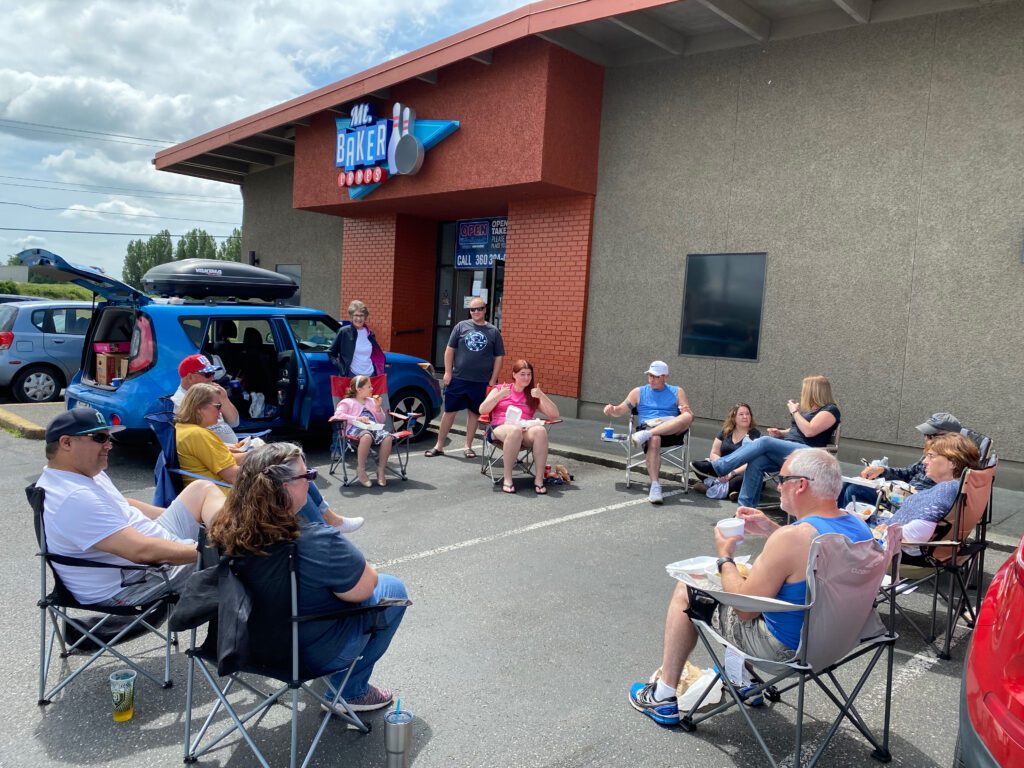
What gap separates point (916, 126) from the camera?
310 inches

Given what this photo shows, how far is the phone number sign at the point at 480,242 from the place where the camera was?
13.2 meters

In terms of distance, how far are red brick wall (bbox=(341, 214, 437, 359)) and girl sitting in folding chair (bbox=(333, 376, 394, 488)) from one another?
6140 millimetres

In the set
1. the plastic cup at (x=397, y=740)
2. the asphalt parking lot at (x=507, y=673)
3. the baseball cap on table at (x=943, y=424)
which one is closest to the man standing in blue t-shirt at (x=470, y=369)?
the asphalt parking lot at (x=507, y=673)

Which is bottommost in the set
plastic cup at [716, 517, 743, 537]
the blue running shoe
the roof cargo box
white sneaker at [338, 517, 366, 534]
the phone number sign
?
the blue running shoe

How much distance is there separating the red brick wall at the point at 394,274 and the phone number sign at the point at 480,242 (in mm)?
589

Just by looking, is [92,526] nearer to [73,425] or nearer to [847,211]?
[73,425]

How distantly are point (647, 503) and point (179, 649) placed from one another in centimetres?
423

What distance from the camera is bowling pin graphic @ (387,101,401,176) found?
1166cm

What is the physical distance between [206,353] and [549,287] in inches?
200

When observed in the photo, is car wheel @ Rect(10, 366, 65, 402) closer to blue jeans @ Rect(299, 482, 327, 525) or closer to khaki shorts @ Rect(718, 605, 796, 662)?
blue jeans @ Rect(299, 482, 327, 525)

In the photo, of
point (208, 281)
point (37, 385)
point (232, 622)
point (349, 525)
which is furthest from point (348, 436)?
point (37, 385)

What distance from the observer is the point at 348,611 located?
8.80 ft

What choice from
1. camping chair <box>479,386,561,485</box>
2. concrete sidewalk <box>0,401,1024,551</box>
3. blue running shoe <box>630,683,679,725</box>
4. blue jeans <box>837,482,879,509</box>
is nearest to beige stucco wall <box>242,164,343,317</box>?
concrete sidewalk <box>0,401,1024,551</box>

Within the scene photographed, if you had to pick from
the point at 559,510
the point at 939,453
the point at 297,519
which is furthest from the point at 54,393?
the point at 939,453
